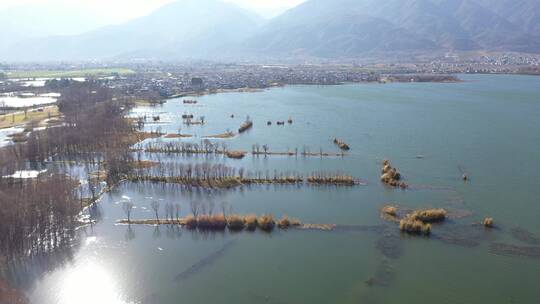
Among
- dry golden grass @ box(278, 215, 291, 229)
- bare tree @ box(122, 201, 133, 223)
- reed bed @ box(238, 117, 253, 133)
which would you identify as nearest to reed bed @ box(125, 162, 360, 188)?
bare tree @ box(122, 201, 133, 223)

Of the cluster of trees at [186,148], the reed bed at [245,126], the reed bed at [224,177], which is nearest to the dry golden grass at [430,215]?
the reed bed at [224,177]

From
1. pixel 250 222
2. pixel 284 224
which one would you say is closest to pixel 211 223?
pixel 250 222

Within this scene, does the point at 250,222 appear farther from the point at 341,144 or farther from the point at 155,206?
the point at 341,144

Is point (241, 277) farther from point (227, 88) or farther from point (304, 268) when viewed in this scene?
point (227, 88)

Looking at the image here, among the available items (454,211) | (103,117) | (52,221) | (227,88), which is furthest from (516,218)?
(227,88)

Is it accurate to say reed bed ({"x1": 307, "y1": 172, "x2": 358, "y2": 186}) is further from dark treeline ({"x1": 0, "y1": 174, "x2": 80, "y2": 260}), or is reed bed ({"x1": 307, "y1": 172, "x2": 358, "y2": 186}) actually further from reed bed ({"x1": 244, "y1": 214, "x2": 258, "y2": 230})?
dark treeline ({"x1": 0, "y1": 174, "x2": 80, "y2": 260})

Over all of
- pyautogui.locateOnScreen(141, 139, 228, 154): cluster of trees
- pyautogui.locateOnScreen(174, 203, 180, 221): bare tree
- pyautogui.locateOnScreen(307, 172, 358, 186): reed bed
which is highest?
pyautogui.locateOnScreen(141, 139, 228, 154): cluster of trees

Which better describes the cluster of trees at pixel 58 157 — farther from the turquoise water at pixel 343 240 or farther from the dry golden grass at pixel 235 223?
the dry golden grass at pixel 235 223
